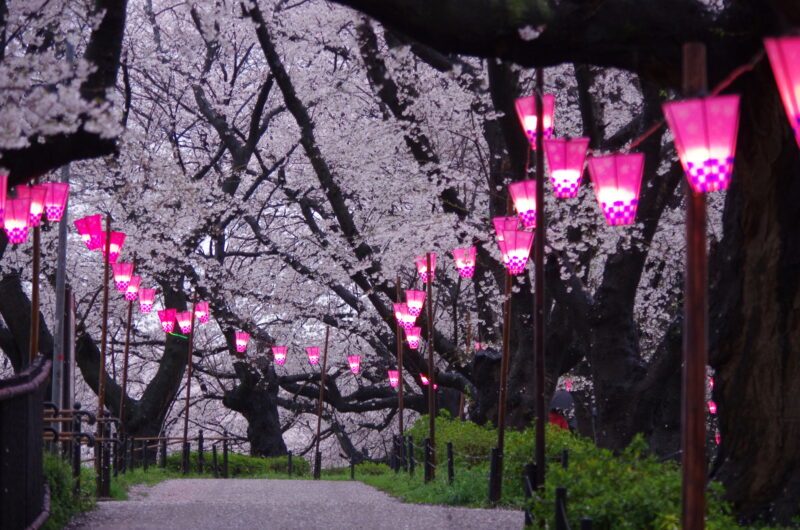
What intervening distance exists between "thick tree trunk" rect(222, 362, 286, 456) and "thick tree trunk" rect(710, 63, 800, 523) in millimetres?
20863

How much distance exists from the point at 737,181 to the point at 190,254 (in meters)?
17.5

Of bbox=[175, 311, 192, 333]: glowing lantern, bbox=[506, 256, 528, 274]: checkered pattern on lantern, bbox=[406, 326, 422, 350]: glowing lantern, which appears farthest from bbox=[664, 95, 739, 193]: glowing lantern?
bbox=[175, 311, 192, 333]: glowing lantern

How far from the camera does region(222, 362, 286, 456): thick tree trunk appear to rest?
2869cm

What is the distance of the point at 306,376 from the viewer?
99.0 feet

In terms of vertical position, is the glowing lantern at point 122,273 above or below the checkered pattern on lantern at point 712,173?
above

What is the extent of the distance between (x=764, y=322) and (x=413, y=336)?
13.7 metres

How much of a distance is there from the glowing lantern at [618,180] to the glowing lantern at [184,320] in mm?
16139

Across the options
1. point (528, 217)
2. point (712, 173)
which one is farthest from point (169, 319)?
point (712, 173)

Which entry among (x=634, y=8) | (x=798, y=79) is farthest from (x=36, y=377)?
(x=798, y=79)

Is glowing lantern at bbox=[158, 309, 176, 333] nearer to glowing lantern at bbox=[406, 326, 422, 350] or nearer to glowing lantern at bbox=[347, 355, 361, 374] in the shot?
glowing lantern at bbox=[406, 326, 422, 350]

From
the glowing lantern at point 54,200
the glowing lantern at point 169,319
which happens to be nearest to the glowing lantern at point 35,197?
the glowing lantern at point 54,200

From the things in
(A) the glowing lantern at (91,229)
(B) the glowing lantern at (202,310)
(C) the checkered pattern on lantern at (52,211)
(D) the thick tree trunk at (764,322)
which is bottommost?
(D) the thick tree trunk at (764,322)

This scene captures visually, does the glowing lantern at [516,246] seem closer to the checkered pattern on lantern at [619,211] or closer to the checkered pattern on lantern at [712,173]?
the checkered pattern on lantern at [619,211]

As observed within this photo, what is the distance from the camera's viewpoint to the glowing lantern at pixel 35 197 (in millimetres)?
11930
